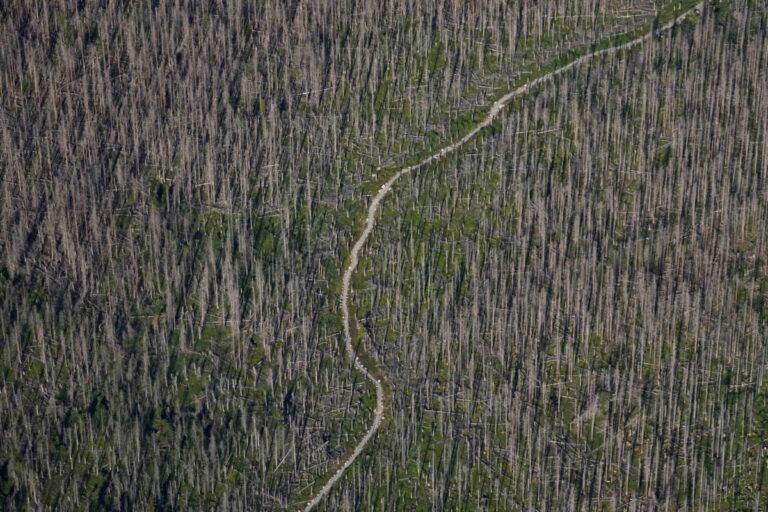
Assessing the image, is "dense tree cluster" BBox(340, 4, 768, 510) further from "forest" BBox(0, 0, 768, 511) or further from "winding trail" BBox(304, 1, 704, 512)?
"winding trail" BBox(304, 1, 704, 512)

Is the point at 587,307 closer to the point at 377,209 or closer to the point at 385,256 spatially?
the point at 385,256

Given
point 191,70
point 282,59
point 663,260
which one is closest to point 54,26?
point 191,70

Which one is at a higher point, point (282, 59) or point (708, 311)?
point (282, 59)

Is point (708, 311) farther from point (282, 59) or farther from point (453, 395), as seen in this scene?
point (282, 59)

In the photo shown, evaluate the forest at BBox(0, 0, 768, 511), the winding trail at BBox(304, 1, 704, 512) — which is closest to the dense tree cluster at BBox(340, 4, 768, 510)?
the forest at BBox(0, 0, 768, 511)

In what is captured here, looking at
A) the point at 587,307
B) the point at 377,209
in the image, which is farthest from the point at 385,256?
the point at 587,307

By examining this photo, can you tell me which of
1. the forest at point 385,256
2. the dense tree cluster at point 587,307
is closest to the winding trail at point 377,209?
the forest at point 385,256
